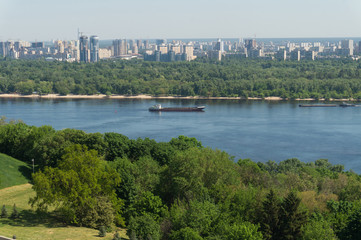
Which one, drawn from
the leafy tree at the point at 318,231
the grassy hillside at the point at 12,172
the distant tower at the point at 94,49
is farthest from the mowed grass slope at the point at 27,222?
the distant tower at the point at 94,49

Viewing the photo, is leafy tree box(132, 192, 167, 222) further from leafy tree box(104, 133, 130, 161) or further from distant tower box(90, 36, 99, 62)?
distant tower box(90, 36, 99, 62)

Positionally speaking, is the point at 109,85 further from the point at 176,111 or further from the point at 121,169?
A: the point at 121,169

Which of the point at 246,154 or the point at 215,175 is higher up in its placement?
the point at 215,175

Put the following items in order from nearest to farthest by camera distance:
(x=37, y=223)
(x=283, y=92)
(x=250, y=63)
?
(x=37, y=223) < (x=283, y=92) < (x=250, y=63)

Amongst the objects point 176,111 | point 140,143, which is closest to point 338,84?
point 176,111

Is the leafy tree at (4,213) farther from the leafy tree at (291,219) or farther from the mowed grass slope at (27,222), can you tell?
the leafy tree at (291,219)

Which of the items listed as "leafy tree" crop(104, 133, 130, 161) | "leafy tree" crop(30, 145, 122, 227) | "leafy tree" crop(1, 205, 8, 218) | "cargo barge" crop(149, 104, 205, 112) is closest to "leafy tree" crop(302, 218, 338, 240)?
"leafy tree" crop(30, 145, 122, 227)

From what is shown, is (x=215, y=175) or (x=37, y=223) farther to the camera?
(x=215, y=175)
